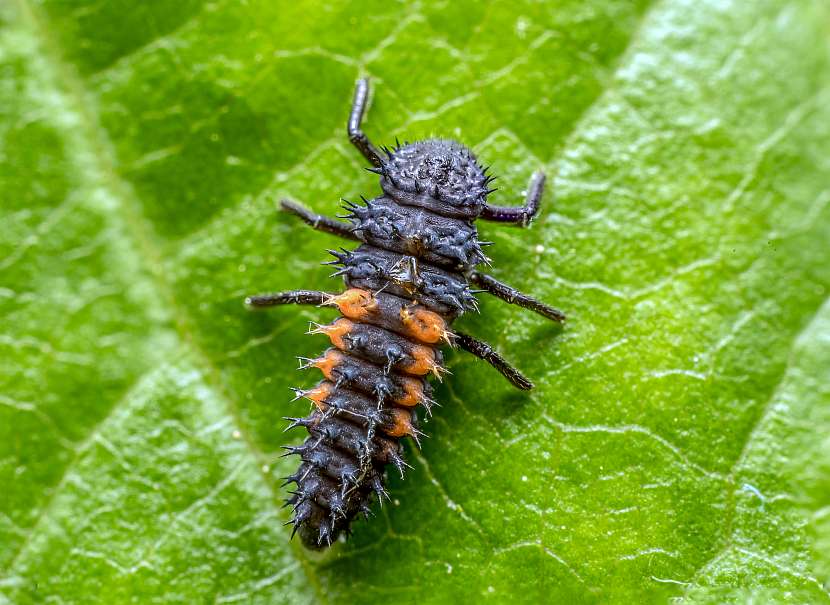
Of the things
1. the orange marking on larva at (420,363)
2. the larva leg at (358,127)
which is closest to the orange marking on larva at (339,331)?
the orange marking on larva at (420,363)

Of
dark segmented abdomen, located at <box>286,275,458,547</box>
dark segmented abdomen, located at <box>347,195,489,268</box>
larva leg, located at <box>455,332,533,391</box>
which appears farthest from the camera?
larva leg, located at <box>455,332,533,391</box>

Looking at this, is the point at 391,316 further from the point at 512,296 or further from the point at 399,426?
the point at 512,296

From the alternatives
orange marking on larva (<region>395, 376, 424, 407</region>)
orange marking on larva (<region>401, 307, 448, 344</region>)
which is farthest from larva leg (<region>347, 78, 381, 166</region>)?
orange marking on larva (<region>395, 376, 424, 407</region>)

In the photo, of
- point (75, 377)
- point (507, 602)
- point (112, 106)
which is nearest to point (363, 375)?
point (507, 602)

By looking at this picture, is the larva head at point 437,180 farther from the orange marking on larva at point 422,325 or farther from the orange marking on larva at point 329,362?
the orange marking on larva at point 329,362

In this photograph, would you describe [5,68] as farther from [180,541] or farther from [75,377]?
[180,541]

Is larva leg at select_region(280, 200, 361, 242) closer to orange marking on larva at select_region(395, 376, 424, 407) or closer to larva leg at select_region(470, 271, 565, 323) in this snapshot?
larva leg at select_region(470, 271, 565, 323)

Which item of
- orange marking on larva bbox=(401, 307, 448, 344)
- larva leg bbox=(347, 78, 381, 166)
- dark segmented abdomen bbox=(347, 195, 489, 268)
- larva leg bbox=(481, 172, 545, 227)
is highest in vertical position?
larva leg bbox=(347, 78, 381, 166)

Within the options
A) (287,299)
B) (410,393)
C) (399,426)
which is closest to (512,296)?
(410,393)
